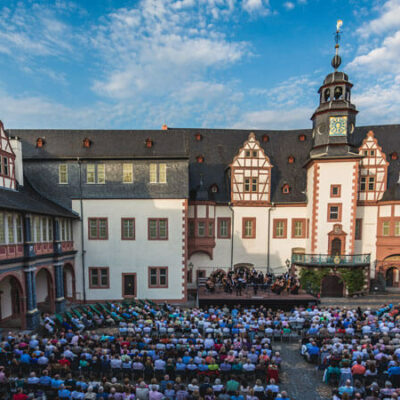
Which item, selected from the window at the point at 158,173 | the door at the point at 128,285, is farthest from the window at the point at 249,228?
the door at the point at 128,285

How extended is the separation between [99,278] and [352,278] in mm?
23033

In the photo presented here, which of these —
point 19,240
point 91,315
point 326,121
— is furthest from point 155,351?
point 326,121

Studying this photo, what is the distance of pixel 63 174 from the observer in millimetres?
23734

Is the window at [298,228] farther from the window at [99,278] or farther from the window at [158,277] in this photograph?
the window at [99,278]

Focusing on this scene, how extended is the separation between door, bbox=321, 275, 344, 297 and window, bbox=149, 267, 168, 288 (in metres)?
15.1

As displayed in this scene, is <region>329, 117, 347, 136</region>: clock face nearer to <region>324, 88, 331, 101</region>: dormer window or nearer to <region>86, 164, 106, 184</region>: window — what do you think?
<region>324, 88, 331, 101</region>: dormer window

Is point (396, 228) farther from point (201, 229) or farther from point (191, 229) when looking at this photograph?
point (191, 229)

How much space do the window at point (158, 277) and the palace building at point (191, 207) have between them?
0.12 m

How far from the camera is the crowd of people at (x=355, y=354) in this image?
387 inches

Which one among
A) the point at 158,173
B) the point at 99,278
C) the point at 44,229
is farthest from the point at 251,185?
the point at 44,229

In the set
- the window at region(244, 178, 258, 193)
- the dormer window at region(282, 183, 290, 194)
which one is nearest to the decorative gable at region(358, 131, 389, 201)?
the dormer window at region(282, 183, 290, 194)

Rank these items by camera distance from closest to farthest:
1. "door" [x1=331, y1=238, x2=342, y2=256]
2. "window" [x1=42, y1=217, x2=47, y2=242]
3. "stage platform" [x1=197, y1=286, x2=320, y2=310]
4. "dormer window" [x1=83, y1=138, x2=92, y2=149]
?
"window" [x1=42, y1=217, x2=47, y2=242], "stage platform" [x1=197, y1=286, x2=320, y2=310], "dormer window" [x1=83, y1=138, x2=92, y2=149], "door" [x1=331, y1=238, x2=342, y2=256]

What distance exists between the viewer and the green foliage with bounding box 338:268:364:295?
25000 millimetres

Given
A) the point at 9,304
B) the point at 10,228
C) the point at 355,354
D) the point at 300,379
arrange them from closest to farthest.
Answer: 1. the point at 355,354
2. the point at 300,379
3. the point at 10,228
4. the point at 9,304
